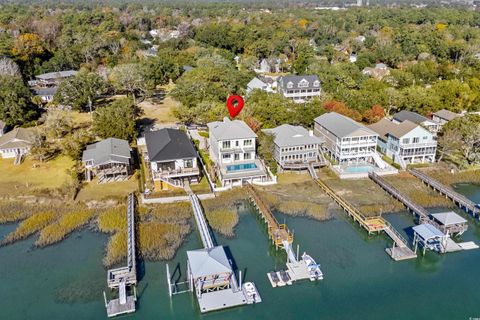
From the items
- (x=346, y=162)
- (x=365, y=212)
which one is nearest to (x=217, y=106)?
(x=346, y=162)

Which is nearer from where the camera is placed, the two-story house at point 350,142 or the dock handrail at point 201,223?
the dock handrail at point 201,223

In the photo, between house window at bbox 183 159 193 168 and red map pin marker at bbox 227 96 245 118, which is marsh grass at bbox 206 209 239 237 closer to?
house window at bbox 183 159 193 168

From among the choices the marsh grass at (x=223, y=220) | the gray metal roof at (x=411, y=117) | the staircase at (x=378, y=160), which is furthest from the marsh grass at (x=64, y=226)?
the gray metal roof at (x=411, y=117)

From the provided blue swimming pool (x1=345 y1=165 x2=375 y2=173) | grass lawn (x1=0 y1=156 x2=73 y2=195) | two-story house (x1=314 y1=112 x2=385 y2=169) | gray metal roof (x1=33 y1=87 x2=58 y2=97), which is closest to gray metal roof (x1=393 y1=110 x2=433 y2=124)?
two-story house (x1=314 y1=112 x2=385 y2=169)

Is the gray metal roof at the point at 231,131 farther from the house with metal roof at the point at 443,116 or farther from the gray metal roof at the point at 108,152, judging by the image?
the house with metal roof at the point at 443,116

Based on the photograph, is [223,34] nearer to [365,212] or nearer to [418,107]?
[418,107]
